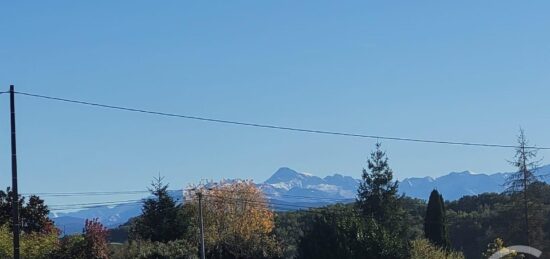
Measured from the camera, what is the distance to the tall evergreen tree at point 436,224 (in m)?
61.0

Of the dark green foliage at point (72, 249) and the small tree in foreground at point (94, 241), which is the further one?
the dark green foliage at point (72, 249)

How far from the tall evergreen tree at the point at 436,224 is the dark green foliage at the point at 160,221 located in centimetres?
1716

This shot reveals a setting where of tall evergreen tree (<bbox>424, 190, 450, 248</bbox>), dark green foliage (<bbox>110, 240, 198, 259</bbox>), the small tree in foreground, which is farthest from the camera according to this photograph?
tall evergreen tree (<bbox>424, 190, 450, 248</bbox>)

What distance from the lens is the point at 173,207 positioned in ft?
189

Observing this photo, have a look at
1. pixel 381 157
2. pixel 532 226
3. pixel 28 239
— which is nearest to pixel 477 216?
pixel 381 157

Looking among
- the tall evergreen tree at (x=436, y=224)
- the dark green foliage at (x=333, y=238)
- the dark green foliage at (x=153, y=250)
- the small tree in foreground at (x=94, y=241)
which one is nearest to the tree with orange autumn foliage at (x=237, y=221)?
the dark green foliage at (x=153, y=250)

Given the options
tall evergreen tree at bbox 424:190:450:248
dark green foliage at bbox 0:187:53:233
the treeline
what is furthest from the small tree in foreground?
tall evergreen tree at bbox 424:190:450:248

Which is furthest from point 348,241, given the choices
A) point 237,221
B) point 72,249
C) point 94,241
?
point 237,221

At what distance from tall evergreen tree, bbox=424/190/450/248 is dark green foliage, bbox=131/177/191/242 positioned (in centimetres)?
1716

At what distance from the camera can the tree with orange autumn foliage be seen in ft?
194

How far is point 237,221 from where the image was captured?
64125 millimetres

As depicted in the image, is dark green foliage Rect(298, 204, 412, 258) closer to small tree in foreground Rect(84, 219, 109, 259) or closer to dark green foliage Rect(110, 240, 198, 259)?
dark green foliage Rect(110, 240, 198, 259)

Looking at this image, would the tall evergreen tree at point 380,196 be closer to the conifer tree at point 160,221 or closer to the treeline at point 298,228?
the treeline at point 298,228

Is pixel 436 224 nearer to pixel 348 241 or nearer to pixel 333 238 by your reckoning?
pixel 348 241
